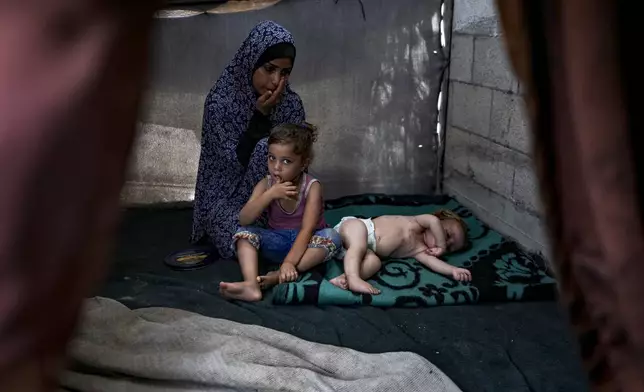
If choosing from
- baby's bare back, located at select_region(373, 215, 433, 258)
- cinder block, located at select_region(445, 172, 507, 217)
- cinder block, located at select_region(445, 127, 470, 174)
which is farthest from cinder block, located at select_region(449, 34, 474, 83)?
baby's bare back, located at select_region(373, 215, 433, 258)

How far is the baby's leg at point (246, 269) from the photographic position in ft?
5.19

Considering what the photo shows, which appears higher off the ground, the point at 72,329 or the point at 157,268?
the point at 72,329

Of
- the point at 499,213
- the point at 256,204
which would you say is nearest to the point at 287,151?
the point at 256,204

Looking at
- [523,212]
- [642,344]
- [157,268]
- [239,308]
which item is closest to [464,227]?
[523,212]

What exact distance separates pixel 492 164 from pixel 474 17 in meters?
0.58

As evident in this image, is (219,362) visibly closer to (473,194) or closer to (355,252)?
(355,252)

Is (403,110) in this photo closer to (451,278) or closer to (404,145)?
(404,145)

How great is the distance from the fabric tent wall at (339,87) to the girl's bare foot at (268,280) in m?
0.94

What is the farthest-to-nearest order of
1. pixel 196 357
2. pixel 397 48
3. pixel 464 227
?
1. pixel 397 48
2. pixel 464 227
3. pixel 196 357

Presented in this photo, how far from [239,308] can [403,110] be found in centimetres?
134

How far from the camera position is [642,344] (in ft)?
0.89

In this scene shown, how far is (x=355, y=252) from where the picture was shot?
1.75m

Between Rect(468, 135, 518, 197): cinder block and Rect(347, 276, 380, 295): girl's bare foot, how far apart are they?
0.78 metres

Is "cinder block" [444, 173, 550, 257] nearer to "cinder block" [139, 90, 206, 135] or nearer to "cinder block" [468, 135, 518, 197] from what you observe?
"cinder block" [468, 135, 518, 197]
